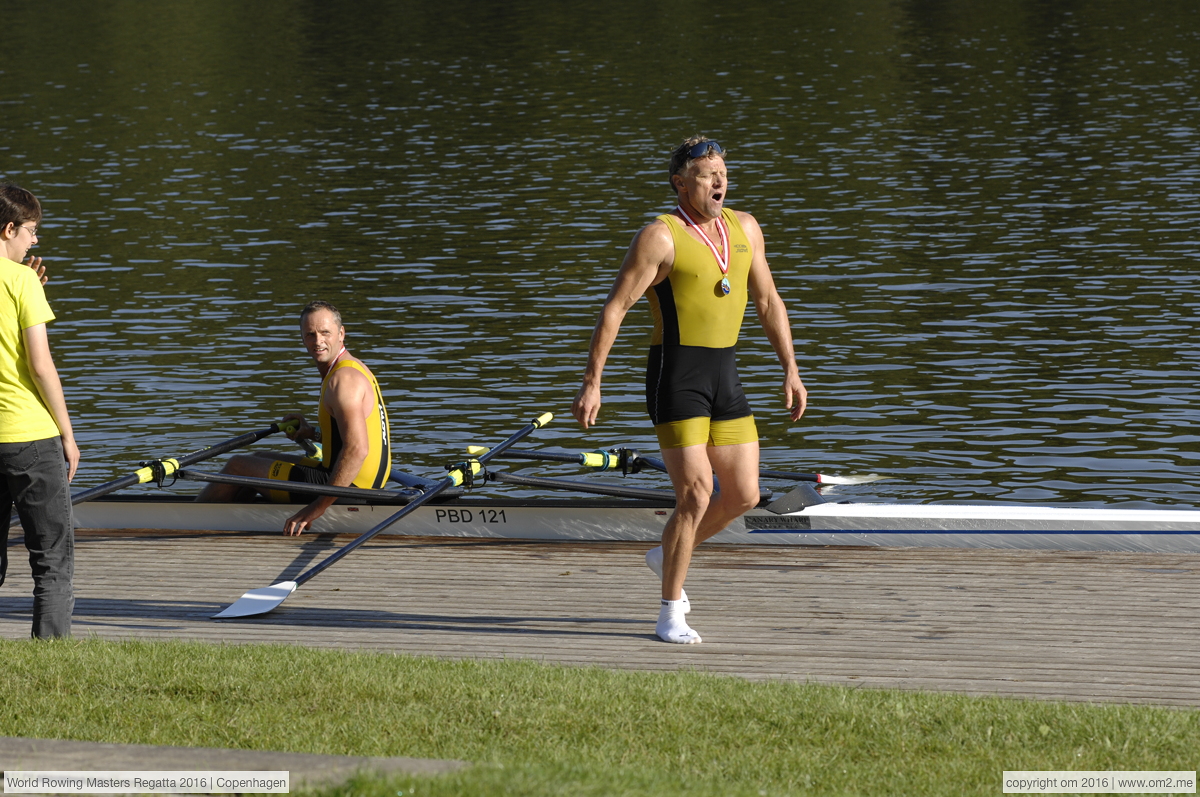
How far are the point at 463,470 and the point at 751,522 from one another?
163 centimetres

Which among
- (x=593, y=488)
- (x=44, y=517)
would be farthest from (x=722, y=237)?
(x=44, y=517)

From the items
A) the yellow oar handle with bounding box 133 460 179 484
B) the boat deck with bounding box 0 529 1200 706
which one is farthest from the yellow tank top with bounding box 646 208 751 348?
the yellow oar handle with bounding box 133 460 179 484

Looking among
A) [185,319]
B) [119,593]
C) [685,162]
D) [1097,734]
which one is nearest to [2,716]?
[119,593]

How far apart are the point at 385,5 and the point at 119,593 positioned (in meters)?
46.8

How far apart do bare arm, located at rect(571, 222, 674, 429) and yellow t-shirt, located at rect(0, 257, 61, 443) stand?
2085mm

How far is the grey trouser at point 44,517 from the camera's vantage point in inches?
232

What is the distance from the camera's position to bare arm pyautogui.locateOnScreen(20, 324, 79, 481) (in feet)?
18.8

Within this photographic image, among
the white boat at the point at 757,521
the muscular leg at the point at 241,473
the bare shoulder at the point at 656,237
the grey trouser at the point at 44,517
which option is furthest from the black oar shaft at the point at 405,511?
the bare shoulder at the point at 656,237

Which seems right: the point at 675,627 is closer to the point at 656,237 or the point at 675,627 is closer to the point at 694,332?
the point at 694,332

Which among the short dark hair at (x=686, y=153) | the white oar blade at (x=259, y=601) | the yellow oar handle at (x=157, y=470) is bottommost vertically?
the white oar blade at (x=259, y=601)

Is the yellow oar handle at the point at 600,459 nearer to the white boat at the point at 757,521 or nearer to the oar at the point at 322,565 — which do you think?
the white boat at the point at 757,521

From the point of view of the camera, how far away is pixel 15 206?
5.86 metres

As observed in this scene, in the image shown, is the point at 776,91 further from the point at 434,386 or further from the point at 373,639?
the point at 373,639

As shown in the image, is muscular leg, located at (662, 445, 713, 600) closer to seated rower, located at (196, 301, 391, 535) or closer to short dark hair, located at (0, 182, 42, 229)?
seated rower, located at (196, 301, 391, 535)
